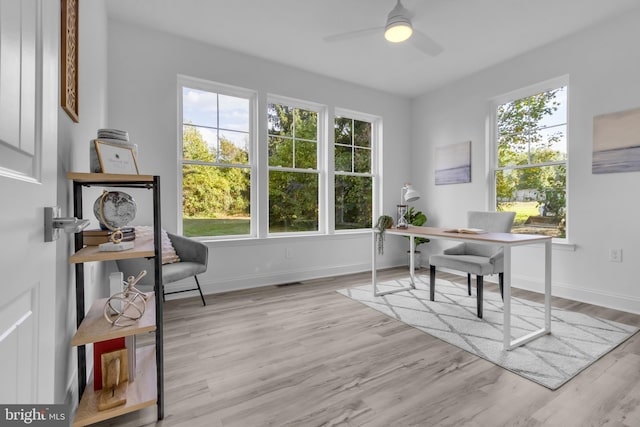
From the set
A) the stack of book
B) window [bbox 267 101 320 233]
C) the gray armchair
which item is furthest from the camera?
window [bbox 267 101 320 233]

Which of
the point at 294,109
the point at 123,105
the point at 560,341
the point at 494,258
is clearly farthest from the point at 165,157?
the point at 560,341

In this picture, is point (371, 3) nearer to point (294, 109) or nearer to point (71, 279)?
point (294, 109)

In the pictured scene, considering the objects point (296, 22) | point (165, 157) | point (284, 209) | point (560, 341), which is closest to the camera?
point (560, 341)

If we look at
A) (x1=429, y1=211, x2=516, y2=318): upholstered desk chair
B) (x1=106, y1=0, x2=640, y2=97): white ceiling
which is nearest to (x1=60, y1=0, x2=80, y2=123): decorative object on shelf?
(x1=106, y1=0, x2=640, y2=97): white ceiling

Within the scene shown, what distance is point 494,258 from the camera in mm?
2756

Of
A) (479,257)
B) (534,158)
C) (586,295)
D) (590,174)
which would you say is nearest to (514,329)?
(479,257)

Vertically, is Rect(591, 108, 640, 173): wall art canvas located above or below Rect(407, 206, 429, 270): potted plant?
above

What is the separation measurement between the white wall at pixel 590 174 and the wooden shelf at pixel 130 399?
3.93m

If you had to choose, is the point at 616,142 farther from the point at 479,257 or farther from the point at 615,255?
the point at 479,257

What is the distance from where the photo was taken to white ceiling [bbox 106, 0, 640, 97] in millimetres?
2801

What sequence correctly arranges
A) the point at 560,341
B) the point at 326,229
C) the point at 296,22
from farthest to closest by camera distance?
the point at 326,229, the point at 296,22, the point at 560,341

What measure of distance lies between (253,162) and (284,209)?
0.73 m

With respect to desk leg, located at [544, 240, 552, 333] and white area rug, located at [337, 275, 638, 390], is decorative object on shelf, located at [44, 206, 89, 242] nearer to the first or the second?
white area rug, located at [337, 275, 638, 390]

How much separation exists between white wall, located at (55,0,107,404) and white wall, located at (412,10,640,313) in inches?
168
